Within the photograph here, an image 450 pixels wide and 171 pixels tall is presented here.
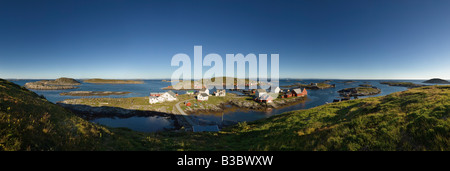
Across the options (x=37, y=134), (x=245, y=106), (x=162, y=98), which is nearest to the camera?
(x=37, y=134)

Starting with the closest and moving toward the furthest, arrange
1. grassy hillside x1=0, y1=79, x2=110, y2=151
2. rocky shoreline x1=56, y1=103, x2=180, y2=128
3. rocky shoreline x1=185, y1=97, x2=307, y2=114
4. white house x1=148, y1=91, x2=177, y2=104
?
grassy hillside x1=0, y1=79, x2=110, y2=151
rocky shoreline x1=56, y1=103, x2=180, y2=128
rocky shoreline x1=185, y1=97, x2=307, y2=114
white house x1=148, y1=91, x2=177, y2=104

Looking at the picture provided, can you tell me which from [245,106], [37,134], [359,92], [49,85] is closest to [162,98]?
[245,106]

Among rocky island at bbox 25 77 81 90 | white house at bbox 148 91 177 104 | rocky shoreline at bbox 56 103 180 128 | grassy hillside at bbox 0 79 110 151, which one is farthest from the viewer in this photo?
rocky island at bbox 25 77 81 90

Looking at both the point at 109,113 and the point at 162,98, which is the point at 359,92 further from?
the point at 109,113

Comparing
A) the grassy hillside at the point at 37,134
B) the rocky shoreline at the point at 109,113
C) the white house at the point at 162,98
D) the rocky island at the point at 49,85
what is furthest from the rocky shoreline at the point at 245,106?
the rocky island at the point at 49,85

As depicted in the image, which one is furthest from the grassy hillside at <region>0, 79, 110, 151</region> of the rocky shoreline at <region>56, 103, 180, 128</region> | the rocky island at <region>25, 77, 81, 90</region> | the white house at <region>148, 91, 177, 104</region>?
the rocky island at <region>25, 77, 81, 90</region>

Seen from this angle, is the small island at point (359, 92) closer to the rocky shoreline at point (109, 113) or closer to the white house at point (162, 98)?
the white house at point (162, 98)

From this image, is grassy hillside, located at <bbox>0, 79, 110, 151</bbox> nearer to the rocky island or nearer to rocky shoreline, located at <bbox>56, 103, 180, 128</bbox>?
rocky shoreline, located at <bbox>56, 103, 180, 128</bbox>
